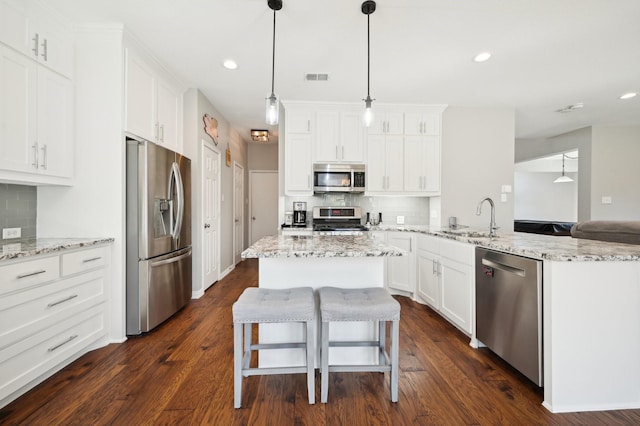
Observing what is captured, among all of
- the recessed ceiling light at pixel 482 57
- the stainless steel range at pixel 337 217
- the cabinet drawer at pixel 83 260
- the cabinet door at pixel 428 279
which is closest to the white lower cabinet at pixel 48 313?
the cabinet drawer at pixel 83 260

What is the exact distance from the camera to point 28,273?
1651 millimetres

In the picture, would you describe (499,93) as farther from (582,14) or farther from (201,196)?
(201,196)

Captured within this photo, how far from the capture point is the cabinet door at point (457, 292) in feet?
7.75

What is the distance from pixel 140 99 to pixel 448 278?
3.37m

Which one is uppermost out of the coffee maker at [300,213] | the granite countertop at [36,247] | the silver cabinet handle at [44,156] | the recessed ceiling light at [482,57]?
the recessed ceiling light at [482,57]

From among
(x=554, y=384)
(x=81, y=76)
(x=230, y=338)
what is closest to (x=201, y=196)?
(x=81, y=76)

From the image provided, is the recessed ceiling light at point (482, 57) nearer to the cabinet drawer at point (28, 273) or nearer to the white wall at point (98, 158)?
the white wall at point (98, 158)

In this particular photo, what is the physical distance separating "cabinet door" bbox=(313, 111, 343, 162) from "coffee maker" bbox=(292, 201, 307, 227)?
729 mm

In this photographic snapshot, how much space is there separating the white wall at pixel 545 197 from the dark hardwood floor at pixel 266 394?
29.6 feet

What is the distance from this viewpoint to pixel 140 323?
2436mm

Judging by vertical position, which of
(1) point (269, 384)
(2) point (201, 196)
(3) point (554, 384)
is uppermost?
(2) point (201, 196)

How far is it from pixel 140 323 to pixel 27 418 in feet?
3.11

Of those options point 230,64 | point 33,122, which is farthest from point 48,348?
point 230,64

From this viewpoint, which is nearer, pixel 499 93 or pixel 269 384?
pixel 269 384
